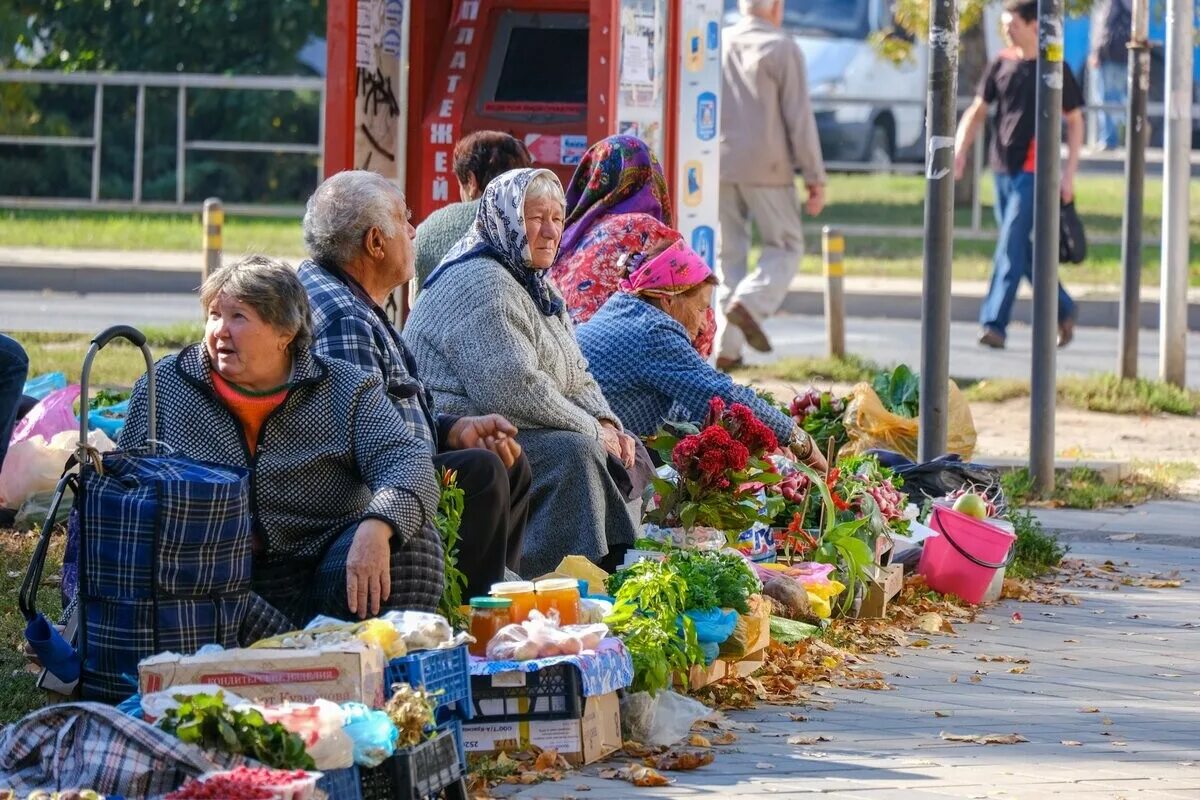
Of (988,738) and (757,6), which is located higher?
(757,6)

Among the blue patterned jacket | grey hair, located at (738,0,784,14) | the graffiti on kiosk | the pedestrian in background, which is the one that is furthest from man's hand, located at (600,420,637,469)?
the pedestrian in background

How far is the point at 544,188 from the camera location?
6.03 m

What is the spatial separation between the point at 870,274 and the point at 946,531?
418 inches

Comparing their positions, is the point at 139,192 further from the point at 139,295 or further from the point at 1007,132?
the point at 1007,132

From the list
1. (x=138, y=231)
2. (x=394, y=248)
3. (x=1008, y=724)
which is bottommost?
(x=1008, y=724)

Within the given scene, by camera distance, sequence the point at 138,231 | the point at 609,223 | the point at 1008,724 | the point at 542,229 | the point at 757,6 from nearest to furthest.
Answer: the point at 1008,724, the point at 542,229, the point at 609,223, the point at 757,6, the point at 138,231

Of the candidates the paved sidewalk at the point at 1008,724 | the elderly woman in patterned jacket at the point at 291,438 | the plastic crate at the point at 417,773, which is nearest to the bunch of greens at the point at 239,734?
the plastic crate at the point at 417,773

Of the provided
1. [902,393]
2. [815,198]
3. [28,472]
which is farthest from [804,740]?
[815,198]

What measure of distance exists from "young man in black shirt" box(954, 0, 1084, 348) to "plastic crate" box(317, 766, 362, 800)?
8678mm

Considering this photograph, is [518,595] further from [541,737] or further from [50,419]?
[50,419]

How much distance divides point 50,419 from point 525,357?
252 cm

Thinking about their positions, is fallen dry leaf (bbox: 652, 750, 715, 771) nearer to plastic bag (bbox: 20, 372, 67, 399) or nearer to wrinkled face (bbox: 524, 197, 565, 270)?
wrinkled face (bbox: 524, 197, 565, 270)

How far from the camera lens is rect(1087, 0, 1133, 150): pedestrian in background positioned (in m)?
26.8

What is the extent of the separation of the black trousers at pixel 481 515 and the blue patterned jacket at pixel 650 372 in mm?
1179
